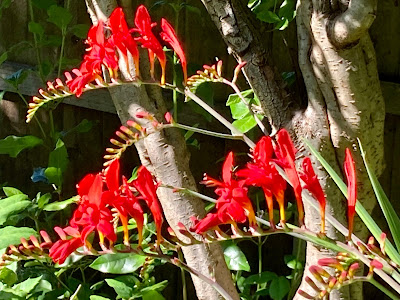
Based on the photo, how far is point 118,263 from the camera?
146cm

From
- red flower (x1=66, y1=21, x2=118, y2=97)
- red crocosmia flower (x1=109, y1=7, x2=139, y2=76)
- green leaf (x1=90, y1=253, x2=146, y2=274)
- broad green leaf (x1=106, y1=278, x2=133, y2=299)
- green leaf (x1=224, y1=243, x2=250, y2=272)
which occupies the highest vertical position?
red crocosmia flower (x1=109, y1=7, x2=139, y2=76)

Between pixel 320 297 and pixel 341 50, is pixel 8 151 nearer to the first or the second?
pixel 341 50

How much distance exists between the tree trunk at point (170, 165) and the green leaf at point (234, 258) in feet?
0.55

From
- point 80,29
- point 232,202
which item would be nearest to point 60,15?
point 80,29

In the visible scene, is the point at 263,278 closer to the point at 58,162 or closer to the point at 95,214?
the point at 58,162

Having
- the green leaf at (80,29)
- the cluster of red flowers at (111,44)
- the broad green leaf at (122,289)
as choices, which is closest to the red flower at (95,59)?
the cluster of red flowers at (111,44)

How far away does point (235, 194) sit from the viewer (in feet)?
2.25

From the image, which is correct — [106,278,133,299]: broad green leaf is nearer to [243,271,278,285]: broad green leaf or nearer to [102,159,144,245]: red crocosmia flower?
[243,271,278,285]: broad green leaf

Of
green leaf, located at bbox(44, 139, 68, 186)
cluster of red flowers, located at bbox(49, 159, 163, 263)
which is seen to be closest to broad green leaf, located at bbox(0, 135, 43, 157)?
green leaf, located at bbox(44, 139, 68, 186)

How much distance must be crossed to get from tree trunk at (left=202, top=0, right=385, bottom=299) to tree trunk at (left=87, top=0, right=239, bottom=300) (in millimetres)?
252

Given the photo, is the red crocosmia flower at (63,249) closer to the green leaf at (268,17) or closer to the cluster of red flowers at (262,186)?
the cluster of red flowers at (262,186)

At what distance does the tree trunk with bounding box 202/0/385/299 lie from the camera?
111cm

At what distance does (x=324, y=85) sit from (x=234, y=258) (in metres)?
0.60

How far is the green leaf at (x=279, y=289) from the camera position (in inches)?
62.3
